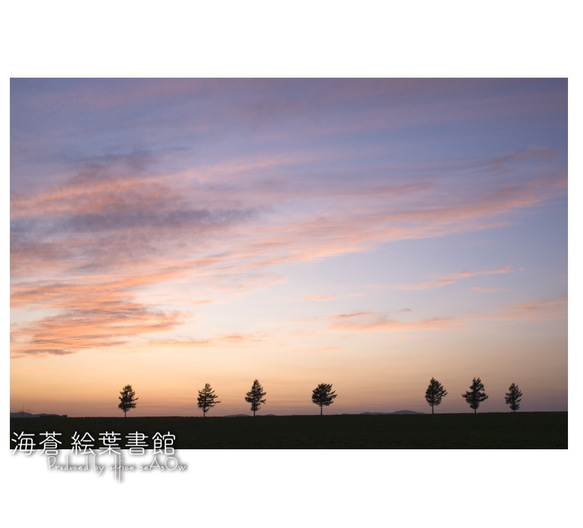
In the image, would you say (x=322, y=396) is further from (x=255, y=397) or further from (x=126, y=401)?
(x=126, y=401)

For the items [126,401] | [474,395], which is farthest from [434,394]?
[126,401]

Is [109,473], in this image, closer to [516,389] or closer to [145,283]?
[145,283]

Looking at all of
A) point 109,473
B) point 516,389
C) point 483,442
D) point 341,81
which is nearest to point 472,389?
point 516,389

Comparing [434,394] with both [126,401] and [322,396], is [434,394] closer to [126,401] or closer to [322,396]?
[322,396]

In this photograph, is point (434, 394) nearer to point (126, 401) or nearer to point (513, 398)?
point (513, 398)

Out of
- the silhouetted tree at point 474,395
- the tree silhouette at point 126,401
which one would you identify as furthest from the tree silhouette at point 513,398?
the tree silhouette at point 126,401

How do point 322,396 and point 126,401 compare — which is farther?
point 322,396

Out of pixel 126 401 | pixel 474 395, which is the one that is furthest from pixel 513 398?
pixel 126 401

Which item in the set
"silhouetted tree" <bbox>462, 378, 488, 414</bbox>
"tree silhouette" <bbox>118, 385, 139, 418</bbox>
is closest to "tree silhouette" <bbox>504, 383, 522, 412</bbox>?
"silhouetted tree" <bbox>462, 378, 488, 414</bbox>

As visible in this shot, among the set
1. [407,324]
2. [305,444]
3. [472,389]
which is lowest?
[472,389]

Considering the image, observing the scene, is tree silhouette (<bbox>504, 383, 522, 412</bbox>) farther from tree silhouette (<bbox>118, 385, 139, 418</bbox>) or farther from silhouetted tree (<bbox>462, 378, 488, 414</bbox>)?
tree silhouette (<bbox>118, 385, 139, 418</bbox>)

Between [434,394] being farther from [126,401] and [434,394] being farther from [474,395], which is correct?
[126,401]
